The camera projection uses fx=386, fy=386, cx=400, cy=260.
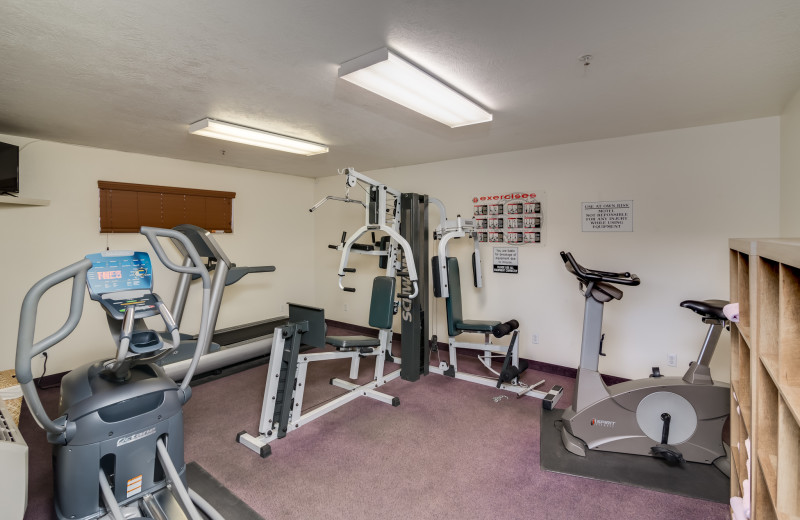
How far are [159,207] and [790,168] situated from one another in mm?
5383

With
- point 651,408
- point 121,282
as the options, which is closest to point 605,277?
point 651,408

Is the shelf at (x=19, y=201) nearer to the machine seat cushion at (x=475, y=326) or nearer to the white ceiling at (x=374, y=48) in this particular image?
the white ceiling at (x=374, y=48)

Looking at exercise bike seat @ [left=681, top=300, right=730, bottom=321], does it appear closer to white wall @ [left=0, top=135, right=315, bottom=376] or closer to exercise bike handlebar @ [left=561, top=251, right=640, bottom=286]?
exercise bike handlebar @ [left=561, top=251, right=640, bottom=286]

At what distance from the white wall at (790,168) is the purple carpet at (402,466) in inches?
71.9

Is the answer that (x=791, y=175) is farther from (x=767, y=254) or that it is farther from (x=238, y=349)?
(x=238, y=349)

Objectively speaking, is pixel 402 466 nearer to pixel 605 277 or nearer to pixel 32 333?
pixel 605 277

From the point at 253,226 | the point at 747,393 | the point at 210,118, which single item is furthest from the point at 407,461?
the point at 253,226

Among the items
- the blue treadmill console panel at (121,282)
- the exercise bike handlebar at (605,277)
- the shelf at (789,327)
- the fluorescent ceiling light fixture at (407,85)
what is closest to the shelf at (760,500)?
the shelf at (789,327)

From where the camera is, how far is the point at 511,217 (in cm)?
399

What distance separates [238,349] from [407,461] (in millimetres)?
2306

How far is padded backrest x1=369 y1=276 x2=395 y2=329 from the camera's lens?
11.1ft

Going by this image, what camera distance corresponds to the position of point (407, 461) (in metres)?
2.40

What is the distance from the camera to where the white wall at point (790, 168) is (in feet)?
7.71

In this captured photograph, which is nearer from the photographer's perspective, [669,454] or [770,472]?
[770,472]
